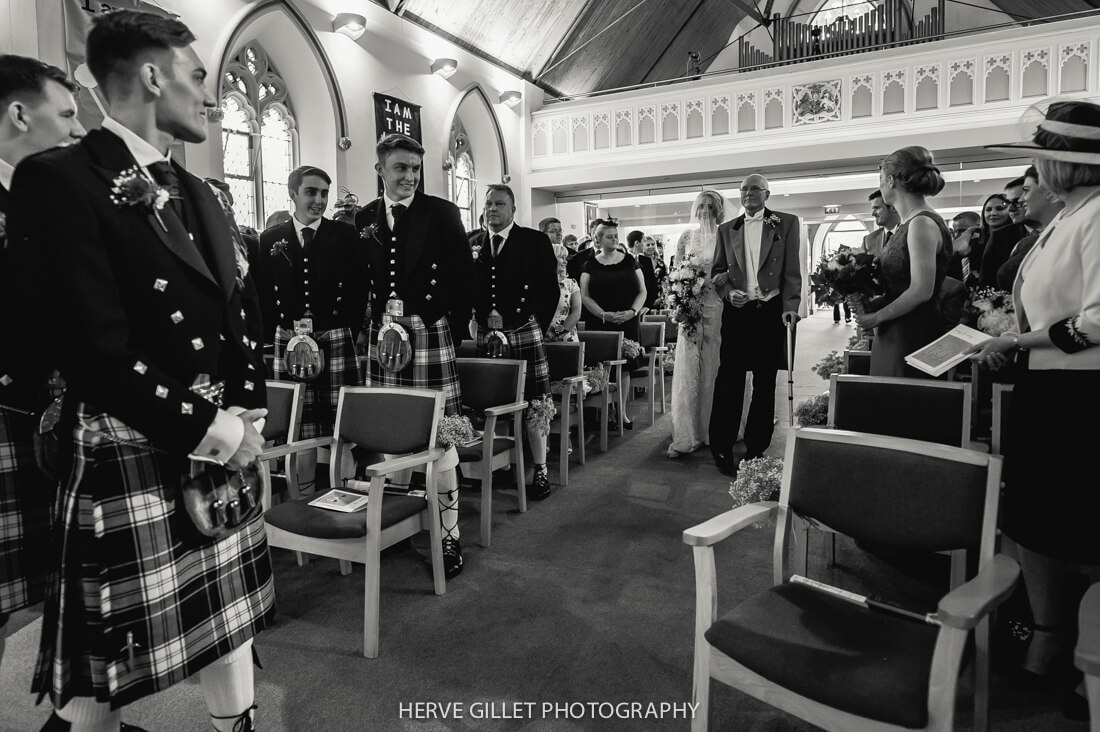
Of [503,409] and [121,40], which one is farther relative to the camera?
[503,409]

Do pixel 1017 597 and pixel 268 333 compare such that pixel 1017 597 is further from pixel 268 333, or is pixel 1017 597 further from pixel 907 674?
pixel 268 333

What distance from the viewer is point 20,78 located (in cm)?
169

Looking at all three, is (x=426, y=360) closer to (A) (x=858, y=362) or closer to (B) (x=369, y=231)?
(B) (x=369, y=231)

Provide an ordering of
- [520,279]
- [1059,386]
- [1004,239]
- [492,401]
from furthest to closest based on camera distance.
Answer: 1. [1004,239]
2. [520,279]
3. [492,401]
4. [1059,386]

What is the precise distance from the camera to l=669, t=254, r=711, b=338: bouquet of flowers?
4.62 metres

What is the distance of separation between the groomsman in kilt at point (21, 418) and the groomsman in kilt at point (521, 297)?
232 centimetres

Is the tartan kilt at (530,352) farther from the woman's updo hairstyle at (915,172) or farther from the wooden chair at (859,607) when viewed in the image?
the wooden chair at (859,607)

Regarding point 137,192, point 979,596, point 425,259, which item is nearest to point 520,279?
point 425,259

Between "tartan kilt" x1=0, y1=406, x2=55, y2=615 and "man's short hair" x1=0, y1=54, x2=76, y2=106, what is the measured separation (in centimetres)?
74

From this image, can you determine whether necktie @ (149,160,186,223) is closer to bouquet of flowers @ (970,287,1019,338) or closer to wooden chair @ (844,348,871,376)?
bouquet of flowers @ (970,287,1019,338)

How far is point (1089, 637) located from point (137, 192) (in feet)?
5.49

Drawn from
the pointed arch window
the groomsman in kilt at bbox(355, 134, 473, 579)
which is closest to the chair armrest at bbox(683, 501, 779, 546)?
the groomsman in kilt at bbox(355, 134, 473, 579)

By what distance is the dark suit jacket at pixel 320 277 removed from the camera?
3430 millimetres

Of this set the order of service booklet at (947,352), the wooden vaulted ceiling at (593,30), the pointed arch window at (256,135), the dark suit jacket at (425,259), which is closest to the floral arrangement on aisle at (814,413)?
the order of service booklet at (947,352)
